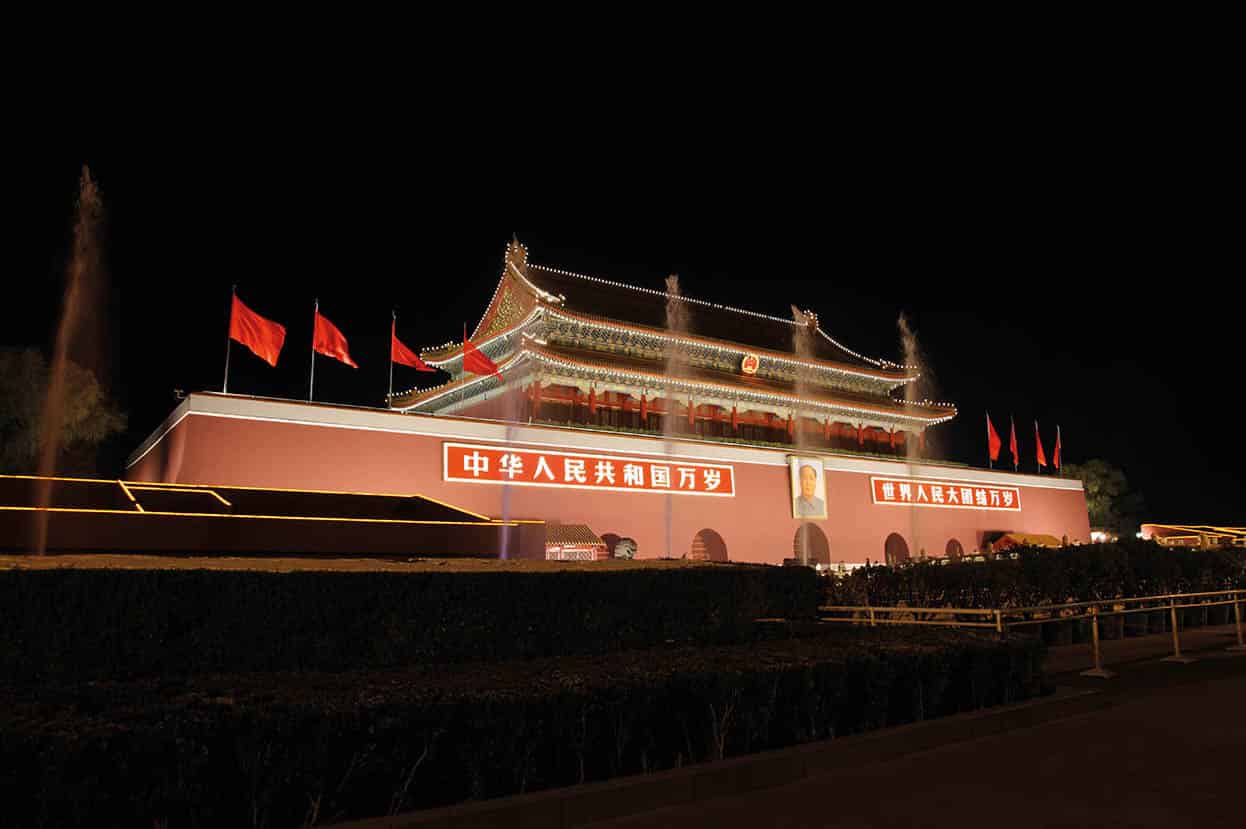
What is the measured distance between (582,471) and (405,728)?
53.1 feet

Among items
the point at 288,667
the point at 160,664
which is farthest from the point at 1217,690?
the point at 160,664

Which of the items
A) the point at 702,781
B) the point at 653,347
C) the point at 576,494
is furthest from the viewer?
the point at 653,347

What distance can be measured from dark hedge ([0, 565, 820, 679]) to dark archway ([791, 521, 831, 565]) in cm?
1511

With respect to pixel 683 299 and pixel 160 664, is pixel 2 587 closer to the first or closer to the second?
pixel 160 664

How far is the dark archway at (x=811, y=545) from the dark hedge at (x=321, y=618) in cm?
1511

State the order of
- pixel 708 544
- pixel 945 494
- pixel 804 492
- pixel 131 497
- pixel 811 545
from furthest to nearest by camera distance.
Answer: pixel 945 494, pixel 811 545, pixel 804 492, pixel 708 544, pixel 131 497

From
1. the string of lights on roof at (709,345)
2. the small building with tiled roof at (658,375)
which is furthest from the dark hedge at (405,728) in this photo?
the string of lights on roof at (709,345)

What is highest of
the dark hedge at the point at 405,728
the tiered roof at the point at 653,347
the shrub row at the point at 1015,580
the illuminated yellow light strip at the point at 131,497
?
the tiered roof at the point at 653,347

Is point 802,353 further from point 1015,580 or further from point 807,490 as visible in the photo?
point 1015,580

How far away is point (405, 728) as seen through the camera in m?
4.02

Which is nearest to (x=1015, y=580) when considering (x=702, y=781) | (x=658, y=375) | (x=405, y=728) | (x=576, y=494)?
(x=576, y=494)

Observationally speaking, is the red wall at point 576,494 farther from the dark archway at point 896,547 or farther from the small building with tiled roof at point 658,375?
the small building with tiled roof at point 658,375

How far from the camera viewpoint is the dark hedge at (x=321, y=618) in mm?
6086

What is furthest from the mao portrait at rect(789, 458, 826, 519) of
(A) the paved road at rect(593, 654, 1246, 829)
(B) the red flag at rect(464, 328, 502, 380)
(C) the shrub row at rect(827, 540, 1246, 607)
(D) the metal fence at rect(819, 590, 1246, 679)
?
(A) the paved road at rect(593, 654, 1246, 829)
